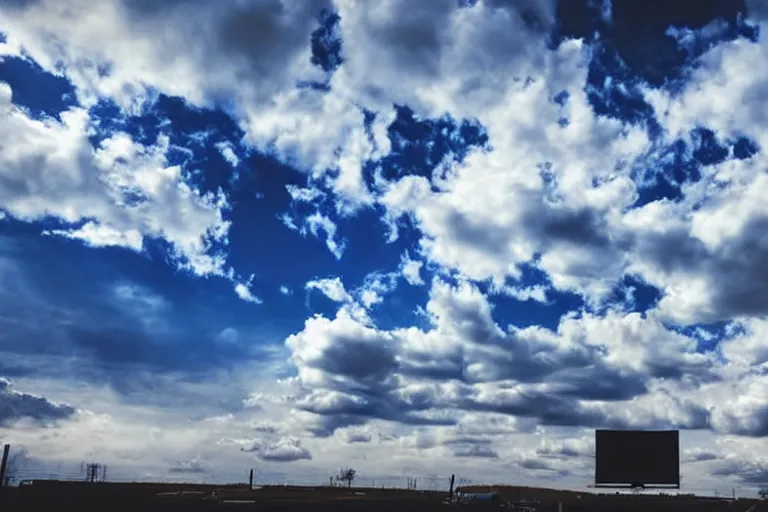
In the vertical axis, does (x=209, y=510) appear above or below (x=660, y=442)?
below

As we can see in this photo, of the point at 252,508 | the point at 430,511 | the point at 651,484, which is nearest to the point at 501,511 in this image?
the point at 651,484

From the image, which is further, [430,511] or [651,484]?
[651,484]

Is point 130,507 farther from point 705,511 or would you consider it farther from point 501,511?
point 705,511

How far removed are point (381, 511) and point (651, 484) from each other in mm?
36786

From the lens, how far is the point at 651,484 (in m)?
80.8

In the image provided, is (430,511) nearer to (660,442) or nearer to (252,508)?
(252,508)

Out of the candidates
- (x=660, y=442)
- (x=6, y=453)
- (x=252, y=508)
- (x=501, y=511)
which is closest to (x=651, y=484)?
(x=660, y=442)

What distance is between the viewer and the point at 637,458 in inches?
3201

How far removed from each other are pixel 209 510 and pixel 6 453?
51790mm

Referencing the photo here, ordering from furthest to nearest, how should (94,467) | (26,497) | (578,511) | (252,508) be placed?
(94,467), (578,511), (252,508), (26,497)

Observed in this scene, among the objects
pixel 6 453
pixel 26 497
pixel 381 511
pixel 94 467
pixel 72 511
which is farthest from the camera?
pixel 94 467

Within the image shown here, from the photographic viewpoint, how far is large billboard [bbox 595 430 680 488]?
265 ft

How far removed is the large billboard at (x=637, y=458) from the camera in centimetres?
8069

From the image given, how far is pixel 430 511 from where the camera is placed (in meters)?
61.6
